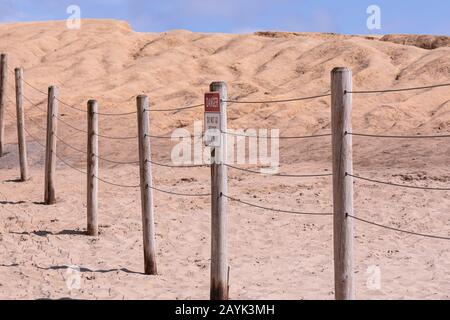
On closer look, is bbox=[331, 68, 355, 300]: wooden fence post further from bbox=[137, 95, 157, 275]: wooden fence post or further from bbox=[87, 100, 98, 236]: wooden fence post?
bbox=[87, 100, 98, 236]: wooden fence post

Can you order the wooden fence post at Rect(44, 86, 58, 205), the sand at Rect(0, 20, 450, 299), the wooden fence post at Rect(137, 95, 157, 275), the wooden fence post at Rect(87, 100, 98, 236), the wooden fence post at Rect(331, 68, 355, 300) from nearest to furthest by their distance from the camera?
the wooden fence post at Rect(331, 68, 355, 300), the sand at Rect(0, 20, 450, 299), the wooden fence post at Rect(137, 95, 157, 275), the wooden fence post at Rect(87, 100, 98, 236), the wooden fence post at Rect(44, 86, 58, 205)

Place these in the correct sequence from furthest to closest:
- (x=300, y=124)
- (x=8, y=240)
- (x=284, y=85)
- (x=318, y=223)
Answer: (x=284, y=85), (x=300, y=124), (x=318, y=223), (x=8, y=240)

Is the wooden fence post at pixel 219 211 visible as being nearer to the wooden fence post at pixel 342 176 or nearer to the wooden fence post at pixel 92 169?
the wooden fence post at pixel 342 176

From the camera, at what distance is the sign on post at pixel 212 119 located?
21.2 feet

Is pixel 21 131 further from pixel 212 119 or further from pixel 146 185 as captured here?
pixel 212 119

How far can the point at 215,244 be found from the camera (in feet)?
21.7

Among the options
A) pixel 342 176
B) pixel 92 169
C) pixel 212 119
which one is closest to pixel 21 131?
pixel 92 169

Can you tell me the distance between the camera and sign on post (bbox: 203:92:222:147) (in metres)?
6.47

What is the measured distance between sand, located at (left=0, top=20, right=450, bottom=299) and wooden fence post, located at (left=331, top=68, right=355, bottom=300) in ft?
4.80

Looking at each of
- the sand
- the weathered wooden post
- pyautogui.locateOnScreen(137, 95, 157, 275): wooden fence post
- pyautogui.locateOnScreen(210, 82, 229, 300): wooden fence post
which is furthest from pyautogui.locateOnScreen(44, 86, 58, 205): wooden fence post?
pyautogui.locateOnScreen(210, 82, 229, 300): wooden fence post

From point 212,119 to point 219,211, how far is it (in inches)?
33.3
